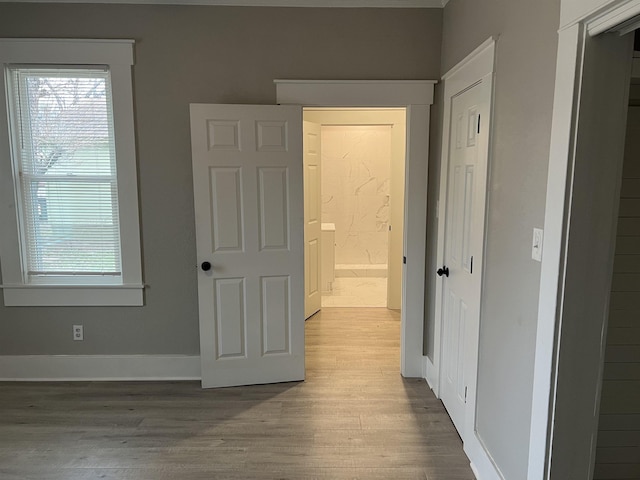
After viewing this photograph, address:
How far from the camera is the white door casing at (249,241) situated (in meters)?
2.88

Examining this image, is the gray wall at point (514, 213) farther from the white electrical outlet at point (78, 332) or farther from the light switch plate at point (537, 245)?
the white electrical outlet at point (78, 332)

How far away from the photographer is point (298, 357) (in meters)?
3.17

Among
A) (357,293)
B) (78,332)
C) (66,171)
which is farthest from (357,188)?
(78,332)

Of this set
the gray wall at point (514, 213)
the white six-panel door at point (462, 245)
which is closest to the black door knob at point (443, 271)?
the white six-panel door at point (462, 245)

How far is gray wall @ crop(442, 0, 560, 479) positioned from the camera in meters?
1.63

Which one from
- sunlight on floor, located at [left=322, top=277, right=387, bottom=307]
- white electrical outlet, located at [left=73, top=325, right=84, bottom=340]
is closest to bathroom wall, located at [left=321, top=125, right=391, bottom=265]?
sunlight on floor, located at [left=322, top=277, right=387, bottom=307]

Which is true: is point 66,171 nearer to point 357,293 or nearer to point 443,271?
point 443,271

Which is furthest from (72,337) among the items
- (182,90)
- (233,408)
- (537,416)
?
(537,416)

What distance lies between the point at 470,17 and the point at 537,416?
2.00 meters

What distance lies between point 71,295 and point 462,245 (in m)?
2.67

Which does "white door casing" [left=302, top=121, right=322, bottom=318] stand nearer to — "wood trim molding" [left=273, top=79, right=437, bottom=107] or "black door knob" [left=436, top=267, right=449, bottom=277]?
"wood trim molding" [left=273, top=79, right=437, bottom=107]

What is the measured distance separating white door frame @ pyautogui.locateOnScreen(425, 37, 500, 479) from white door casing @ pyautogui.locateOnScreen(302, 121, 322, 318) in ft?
5.22

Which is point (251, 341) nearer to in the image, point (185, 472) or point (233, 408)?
point (233, 408)

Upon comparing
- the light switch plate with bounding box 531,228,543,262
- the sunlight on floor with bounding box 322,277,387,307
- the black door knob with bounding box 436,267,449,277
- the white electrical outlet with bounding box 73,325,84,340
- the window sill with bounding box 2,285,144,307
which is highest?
the light switch plate with bounding box 531,228,543,262
